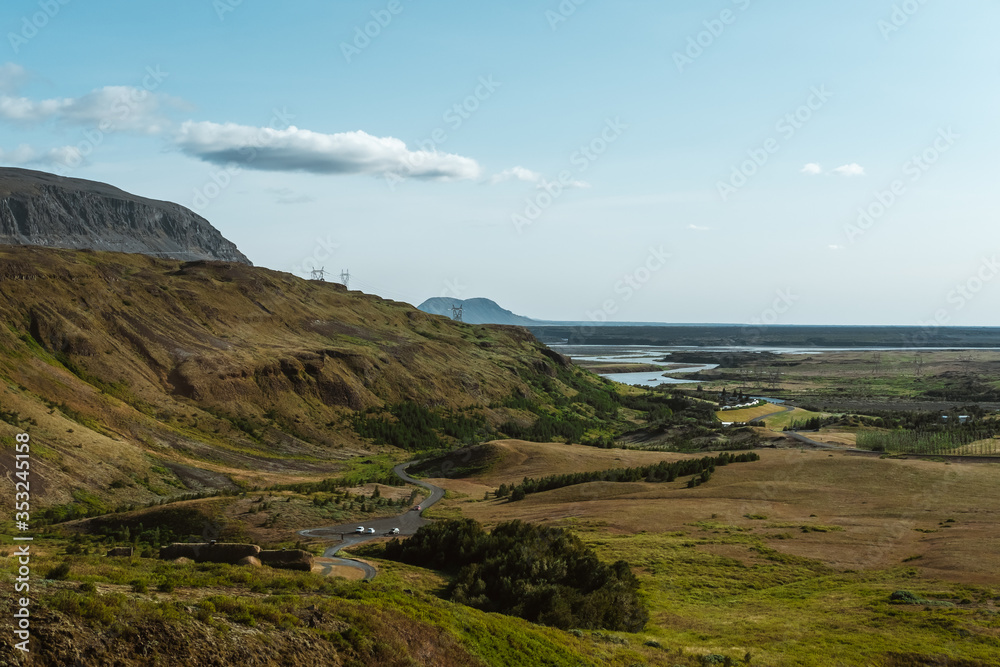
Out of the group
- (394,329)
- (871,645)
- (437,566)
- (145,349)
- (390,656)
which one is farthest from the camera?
(394,329)

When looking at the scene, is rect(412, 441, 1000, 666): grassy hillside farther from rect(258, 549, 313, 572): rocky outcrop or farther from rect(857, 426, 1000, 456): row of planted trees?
rect(258, 549, 313, 572): rocky outcrop

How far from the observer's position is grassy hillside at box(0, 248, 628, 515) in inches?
2376

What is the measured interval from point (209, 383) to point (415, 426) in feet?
87.5

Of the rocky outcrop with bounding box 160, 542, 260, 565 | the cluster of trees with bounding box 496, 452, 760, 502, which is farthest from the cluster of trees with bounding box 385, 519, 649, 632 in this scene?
the cluster of trees with bounding box 496, 452, 760, 502

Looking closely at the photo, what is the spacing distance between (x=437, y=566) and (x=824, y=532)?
23.3 meters

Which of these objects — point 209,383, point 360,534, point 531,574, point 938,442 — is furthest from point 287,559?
point 938,442

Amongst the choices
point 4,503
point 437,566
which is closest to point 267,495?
point 4,503

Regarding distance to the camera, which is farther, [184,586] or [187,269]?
[187,269]

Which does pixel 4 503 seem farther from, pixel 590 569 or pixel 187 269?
pixel 187 269

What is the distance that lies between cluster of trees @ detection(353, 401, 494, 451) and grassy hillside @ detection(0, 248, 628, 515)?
267mm

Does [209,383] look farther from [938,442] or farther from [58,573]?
[938,442]

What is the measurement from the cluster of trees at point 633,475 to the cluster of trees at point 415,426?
28.6 meters

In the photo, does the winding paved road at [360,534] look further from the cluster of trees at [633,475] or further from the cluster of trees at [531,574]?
the cluster of trees at [633,475]

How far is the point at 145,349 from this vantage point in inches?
3305
